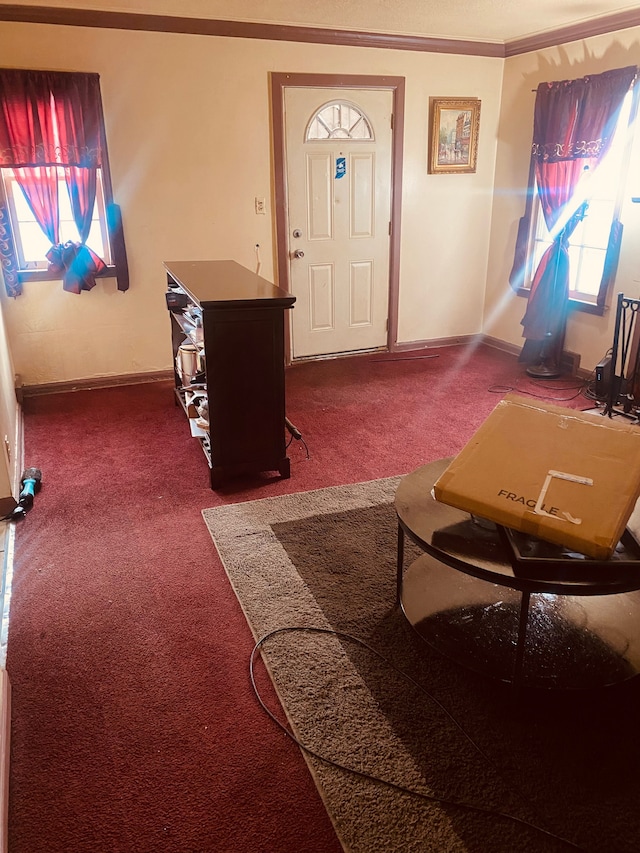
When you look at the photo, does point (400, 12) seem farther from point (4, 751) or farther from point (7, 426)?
point (4, 751)

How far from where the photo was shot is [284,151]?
15.8 ft

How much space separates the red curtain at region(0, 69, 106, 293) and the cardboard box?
3442 mm

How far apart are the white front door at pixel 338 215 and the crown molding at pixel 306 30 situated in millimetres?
342

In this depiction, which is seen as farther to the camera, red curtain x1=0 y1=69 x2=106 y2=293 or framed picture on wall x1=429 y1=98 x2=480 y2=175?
framed picture on wall x1=429 y1=98 x2=480 y2=175

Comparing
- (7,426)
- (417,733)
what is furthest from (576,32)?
(417,733)

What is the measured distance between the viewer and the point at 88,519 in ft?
10.0

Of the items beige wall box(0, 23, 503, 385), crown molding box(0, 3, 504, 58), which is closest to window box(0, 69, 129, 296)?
beige wall box(0, 23, 503, 385)

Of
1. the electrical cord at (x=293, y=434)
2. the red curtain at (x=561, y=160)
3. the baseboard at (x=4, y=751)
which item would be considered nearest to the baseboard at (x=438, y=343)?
the red curtain at (x=561, y=160)

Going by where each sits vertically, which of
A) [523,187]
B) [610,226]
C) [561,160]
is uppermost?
[561,160]

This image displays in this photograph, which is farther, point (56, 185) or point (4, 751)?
point (56, 185)

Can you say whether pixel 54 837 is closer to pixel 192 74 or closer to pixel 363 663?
pixel 363 663

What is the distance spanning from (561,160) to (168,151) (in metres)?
2.80

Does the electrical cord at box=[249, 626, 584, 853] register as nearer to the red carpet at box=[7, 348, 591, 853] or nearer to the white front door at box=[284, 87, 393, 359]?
the red carpet at box=[7, 348, 591, 853]

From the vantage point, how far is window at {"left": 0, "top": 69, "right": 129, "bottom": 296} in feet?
13.3
